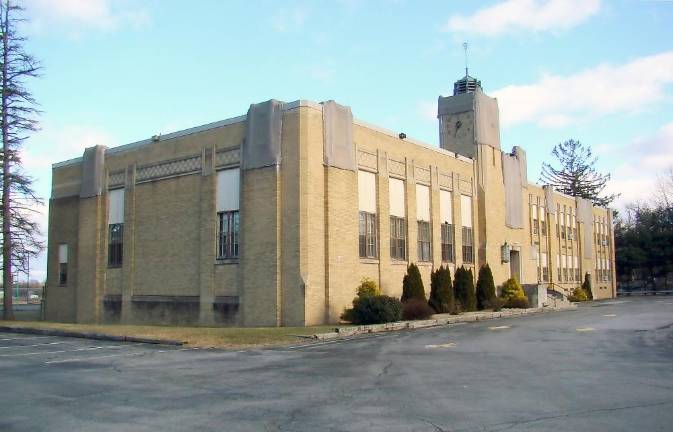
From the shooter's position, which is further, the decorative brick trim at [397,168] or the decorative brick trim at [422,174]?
the decorative brick trim at [422,174]

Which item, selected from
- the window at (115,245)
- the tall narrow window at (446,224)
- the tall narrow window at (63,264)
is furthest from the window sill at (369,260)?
the tall narrow window at (63,264)

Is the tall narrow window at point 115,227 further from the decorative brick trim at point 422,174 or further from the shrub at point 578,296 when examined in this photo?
the shrub at point 578,296

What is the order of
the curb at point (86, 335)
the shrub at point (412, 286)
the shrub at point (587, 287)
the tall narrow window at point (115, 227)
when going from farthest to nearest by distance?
the shrub at point (587, 287), the tall narrow window at point (115, 227), the shrub at point (412, 286), the curb at point (86, 335)

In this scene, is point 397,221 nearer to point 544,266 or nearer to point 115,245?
point 115,245

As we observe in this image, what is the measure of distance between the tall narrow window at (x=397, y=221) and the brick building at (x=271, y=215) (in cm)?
10

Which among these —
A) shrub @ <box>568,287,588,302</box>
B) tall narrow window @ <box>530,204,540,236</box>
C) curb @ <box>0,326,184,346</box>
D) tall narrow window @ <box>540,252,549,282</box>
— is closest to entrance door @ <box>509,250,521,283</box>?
tall narrow window @ <box>530,204,540,236</box>

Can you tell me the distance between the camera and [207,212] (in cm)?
2841

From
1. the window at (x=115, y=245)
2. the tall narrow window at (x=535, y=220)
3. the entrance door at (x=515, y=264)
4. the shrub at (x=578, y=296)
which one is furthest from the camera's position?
the shrub at (x=578, y=296)

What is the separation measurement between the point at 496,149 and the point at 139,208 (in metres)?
22.8

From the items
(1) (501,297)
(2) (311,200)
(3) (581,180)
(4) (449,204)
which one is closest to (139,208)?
(2) (311,200)

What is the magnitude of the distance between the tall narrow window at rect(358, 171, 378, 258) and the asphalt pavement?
10352 mm

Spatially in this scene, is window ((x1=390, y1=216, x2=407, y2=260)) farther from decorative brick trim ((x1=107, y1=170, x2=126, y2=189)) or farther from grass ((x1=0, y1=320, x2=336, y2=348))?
decorative brick trim ((x1=107, y1=170, x2=126, y2=189))

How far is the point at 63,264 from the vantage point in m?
36.8

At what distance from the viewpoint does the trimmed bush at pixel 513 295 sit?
3647cm
